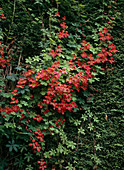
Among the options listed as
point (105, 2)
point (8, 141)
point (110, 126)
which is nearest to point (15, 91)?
point (8, 141)

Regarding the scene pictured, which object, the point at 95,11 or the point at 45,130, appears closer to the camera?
the point at 45,130

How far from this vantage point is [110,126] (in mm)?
2209

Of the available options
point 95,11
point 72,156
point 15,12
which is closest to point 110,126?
point 72,156

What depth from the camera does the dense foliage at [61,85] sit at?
2045mm

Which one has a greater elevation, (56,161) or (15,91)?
(15,91)

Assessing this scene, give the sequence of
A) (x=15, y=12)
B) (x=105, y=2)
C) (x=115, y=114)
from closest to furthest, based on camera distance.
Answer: (x=115, y=114)
(x=15, y=12)
(x=105, y=2)

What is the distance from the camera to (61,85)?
6.84 feet

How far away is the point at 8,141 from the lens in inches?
74.4

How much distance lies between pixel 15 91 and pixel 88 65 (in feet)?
3.65

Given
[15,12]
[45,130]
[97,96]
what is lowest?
[45,130]

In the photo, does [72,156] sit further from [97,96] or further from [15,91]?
[15,91]

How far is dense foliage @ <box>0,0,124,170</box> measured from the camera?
6.71ft

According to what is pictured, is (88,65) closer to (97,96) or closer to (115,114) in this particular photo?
(97,96)

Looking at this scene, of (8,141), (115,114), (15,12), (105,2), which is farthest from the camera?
(105,2)
